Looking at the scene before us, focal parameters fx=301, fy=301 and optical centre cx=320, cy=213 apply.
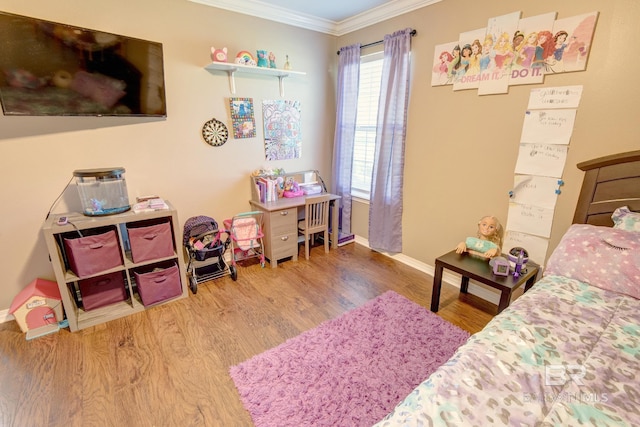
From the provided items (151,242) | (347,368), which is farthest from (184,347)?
(347,368)

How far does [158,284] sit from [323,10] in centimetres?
295

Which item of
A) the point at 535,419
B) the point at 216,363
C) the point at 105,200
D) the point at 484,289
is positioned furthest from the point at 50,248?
the point at 484,289

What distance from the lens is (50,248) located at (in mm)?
1963

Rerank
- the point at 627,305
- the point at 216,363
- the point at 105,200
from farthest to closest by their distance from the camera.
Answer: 1. the point at 105,200
2. the point at 216,363
3. the point at 627,305

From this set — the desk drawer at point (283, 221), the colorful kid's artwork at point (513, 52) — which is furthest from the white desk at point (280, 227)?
the colorful kid's artwork at point (513, 52)

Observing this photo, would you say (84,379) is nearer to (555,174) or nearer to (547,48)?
(555,174)

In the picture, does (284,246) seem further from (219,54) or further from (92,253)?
(219,54)

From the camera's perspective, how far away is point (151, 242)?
2293 mm

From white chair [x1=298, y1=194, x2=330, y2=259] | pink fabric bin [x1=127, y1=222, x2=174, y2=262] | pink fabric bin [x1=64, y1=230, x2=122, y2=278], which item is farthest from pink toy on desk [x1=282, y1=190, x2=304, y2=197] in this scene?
pink fabric bin [x1=64, y1=230, x2=122, y2=278]

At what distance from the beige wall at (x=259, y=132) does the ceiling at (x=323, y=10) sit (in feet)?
0.22

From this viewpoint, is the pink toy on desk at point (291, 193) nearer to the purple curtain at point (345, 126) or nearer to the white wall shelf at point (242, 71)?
the purple curtain at point (345, 126)

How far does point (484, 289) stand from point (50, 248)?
324 cm

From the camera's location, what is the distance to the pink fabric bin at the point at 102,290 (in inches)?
87.7

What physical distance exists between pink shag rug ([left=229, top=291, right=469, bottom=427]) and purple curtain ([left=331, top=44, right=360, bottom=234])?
5.41ft
